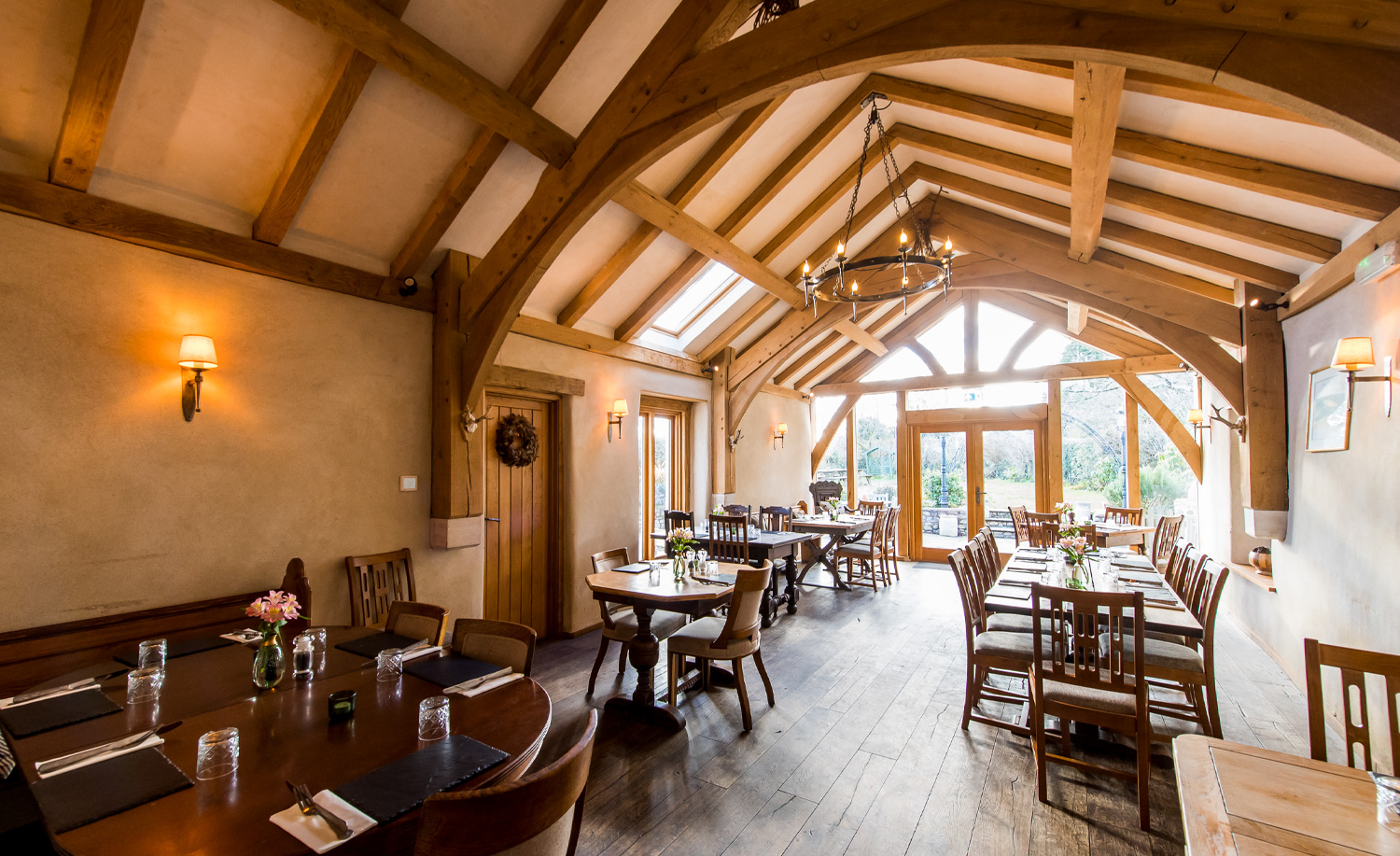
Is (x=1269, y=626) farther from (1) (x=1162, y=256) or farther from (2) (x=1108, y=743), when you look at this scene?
(1) (x=1162, y=256)

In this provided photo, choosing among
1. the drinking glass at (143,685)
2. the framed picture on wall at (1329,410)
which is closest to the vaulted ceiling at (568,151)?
the framed picture on wall at (1329,410)

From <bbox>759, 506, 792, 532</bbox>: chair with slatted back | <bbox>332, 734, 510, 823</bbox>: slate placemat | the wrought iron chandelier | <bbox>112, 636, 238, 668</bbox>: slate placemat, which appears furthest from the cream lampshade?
<bbox>112, 636, 238, 668</bbox>: slate placemat

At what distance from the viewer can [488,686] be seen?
2057 millimetres

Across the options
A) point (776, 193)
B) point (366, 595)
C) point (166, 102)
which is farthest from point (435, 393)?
point (776, 193)

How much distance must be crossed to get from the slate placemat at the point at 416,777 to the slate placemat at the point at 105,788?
17.1 inches

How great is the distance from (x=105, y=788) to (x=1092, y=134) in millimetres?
4384

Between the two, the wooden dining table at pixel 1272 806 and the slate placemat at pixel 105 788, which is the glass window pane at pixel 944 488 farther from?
the slate placemat at pixel 105 788

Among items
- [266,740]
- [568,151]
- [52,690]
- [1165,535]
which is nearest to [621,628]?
[266,740]

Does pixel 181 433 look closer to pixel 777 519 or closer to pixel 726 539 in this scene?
pixel 726 539

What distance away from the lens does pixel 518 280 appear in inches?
146

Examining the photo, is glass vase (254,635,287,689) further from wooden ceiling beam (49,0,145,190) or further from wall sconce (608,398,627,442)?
wall sconce (608,398,627,442)

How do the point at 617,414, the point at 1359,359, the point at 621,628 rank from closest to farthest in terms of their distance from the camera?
the point at 1359,359
the point at 621,628
the point at 617,414

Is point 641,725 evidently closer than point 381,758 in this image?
No

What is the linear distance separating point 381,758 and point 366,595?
2361mm
